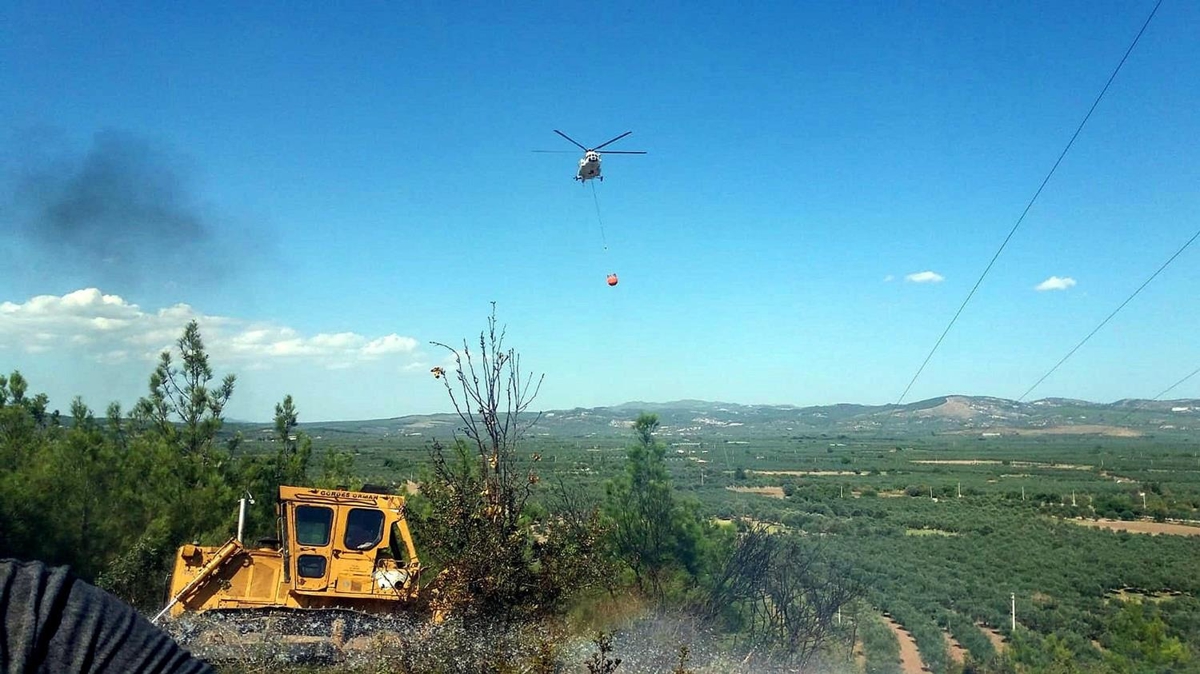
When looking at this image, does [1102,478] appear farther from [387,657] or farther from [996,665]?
[387,657]

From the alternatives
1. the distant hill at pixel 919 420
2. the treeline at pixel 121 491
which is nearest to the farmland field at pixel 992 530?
the distant hill at pixel 919 420

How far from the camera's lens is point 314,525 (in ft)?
Result: 38.1

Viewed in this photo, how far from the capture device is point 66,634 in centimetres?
112

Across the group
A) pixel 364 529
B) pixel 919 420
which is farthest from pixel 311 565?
pixel 919 420

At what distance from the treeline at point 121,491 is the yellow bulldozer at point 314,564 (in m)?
4.43

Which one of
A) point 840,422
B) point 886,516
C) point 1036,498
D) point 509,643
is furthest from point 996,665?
point 840,422

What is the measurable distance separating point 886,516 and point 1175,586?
13.2m

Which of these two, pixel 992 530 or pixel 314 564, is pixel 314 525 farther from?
pixel 992 530

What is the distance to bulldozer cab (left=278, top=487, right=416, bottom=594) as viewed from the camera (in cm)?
1145

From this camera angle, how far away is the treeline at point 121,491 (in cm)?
1559

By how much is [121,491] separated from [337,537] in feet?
27.0

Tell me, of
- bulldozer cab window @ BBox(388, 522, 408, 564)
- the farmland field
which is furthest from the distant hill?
bulldozer cab window @ BBox(388, 522, 408, 564)

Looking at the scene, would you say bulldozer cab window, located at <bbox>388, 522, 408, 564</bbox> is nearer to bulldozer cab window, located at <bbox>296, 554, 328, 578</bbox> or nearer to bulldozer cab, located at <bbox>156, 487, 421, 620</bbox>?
bulldozer cab, located at <bbox>156, 487, 421, 620</bbox>

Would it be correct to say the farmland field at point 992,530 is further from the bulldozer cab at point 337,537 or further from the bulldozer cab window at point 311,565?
the bulldozer cab window at point 311,565
